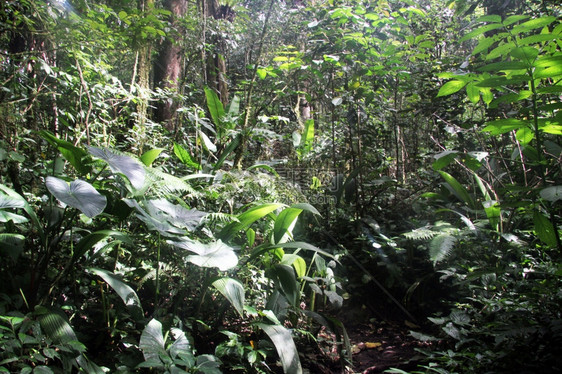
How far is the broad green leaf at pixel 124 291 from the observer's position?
145cm

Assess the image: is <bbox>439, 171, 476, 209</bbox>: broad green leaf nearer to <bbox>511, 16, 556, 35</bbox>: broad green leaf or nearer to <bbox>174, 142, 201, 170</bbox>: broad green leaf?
<bbox>511, 16, 556, 35</bbox>: broad green leaf

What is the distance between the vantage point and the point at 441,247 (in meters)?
2.00

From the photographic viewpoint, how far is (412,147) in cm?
455

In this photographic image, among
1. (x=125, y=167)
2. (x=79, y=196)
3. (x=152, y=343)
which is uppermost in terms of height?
(x=125, y=167)

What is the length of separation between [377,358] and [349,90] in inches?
98.8

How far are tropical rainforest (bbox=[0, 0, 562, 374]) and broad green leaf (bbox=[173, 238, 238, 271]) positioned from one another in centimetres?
1

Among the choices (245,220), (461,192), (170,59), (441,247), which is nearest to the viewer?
(245,220)

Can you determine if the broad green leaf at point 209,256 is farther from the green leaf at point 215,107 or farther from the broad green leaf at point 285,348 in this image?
the green leaf at point 215,107

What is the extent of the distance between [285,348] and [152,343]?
0.62 metres

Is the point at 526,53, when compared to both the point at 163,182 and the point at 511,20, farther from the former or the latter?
the point at 163,182

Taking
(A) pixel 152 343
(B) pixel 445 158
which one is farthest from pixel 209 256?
(B) pixel 445 158

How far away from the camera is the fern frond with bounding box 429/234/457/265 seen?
1.94 metres

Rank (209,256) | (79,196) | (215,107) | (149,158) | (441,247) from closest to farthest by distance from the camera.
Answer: (79,196), (209,256), (441,247), (149,158), (215,107)

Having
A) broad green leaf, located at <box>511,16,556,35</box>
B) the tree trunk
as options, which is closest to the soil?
broad green leaf, located at <box>511,16,556,35</box>
